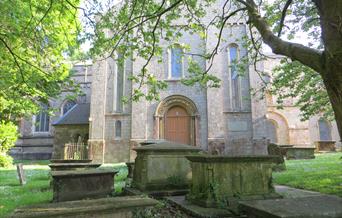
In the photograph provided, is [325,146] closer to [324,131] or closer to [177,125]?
[324,131]

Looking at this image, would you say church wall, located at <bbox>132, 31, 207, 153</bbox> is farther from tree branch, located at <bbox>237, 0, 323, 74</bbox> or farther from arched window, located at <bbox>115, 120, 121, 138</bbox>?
tree branch, located at <bbox>237, 0, 323, 74</bbox>

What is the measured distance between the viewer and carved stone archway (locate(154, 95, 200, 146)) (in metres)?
20.9

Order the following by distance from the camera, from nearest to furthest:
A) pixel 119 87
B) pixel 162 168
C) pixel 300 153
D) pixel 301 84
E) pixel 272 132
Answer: pixel 162 168 → pixel 301 84 → pixel 300 153 → pixel 119 87 → pixel 272 132

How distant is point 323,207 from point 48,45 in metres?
8.95

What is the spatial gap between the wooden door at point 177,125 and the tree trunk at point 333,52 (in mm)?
17385

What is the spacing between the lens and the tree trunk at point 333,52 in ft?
12.6

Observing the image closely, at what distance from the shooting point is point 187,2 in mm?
8289

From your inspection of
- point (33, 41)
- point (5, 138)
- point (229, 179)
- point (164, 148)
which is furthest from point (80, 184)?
point (5, 138)

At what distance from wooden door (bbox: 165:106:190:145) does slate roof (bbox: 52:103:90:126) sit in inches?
300

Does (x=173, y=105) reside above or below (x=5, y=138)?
above

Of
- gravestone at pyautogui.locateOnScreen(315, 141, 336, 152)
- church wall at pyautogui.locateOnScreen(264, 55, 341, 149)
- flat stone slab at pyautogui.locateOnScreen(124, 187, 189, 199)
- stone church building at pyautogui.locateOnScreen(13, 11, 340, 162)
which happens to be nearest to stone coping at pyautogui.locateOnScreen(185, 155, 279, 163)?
flat stone slab at pyautogui.locateOnScreen(124, 187, 189, 199)

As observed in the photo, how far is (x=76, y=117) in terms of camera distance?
25.9 metres

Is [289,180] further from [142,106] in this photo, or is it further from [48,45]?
[142,106]

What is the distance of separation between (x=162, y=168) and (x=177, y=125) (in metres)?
13.8
